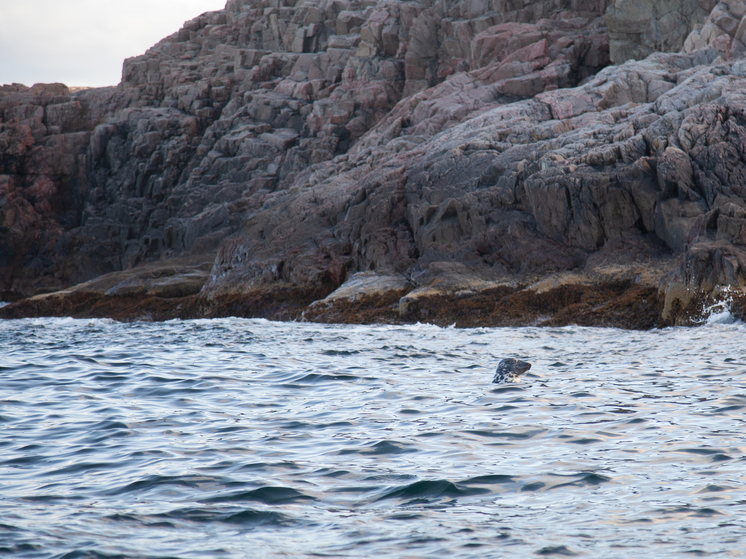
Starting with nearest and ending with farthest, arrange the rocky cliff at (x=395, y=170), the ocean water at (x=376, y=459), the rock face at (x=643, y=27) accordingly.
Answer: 1. the ocean water at (x=376, y=459)
2. the rocky cliff at (x=395, y=170)
3. the rock face at (x=643, y=27)

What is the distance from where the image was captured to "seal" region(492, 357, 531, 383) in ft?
39.4

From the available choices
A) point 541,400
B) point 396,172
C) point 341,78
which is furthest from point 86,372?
point 341,78

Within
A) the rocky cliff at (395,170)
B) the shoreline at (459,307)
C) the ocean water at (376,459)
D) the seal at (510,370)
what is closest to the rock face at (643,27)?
the rocky cliff at (395,170)

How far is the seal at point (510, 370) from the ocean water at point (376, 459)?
0.34 metres

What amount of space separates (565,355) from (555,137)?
19.9 metres

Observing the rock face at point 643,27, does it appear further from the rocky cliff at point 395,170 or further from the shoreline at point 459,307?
the shoreline at point 459,307

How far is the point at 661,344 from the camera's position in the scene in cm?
1683

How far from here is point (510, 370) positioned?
12.3 meters

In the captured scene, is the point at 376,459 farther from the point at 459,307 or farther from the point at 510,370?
the point at 459,307

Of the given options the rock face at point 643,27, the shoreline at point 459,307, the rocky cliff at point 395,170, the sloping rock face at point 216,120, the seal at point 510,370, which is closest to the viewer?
the seal at point 510,370

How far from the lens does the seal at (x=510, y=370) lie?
12.0m

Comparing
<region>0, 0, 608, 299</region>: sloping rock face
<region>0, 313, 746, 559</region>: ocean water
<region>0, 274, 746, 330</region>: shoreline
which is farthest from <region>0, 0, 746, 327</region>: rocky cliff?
<region>0, 313, 746, 559</region>: ocean water

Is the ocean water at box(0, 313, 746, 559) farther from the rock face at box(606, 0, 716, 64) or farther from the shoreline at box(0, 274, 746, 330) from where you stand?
the rock face at box(606, 0, 716, 64)

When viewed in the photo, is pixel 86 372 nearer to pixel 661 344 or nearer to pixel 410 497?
pixel 410 497
